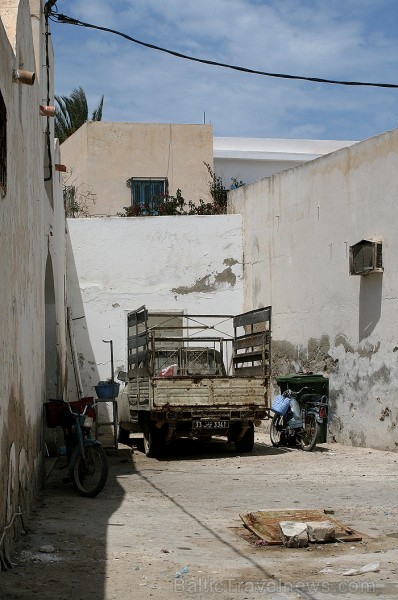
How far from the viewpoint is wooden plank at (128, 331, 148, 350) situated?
15664 mm

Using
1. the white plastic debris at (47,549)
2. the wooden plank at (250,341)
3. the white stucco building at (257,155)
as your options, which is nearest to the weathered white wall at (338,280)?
the wooden plank at (250,341)

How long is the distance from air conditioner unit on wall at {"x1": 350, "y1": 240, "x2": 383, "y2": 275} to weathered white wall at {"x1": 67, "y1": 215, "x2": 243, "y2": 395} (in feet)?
18.7

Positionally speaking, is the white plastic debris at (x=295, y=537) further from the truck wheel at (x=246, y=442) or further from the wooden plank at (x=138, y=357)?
the wooden plank at (x=138, y=357)

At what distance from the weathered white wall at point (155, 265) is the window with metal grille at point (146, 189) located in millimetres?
5801


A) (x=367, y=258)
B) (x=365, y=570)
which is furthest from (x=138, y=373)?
(x=365, y=570)

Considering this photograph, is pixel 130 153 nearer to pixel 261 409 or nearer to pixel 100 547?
pixel 261 409

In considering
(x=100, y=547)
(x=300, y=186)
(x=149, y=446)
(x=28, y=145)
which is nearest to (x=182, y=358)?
(x=149, y=446)

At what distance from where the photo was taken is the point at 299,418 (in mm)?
15531

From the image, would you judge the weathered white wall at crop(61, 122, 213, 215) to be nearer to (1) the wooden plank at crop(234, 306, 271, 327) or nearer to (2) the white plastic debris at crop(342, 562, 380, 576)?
(1) the wooden plank at crop(234, 306, 271, 327)

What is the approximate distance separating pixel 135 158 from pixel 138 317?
1155 cm

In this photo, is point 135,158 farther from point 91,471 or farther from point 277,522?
point 277,522

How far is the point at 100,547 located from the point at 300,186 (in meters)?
11.8

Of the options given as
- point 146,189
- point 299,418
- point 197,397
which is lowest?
point 299,418

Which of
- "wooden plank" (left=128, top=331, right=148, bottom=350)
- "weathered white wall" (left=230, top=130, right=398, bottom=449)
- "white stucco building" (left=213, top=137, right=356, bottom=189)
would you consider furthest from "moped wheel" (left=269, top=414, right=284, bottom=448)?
"white stucco building" (left=213, top=137, right=356, bottom=189)
